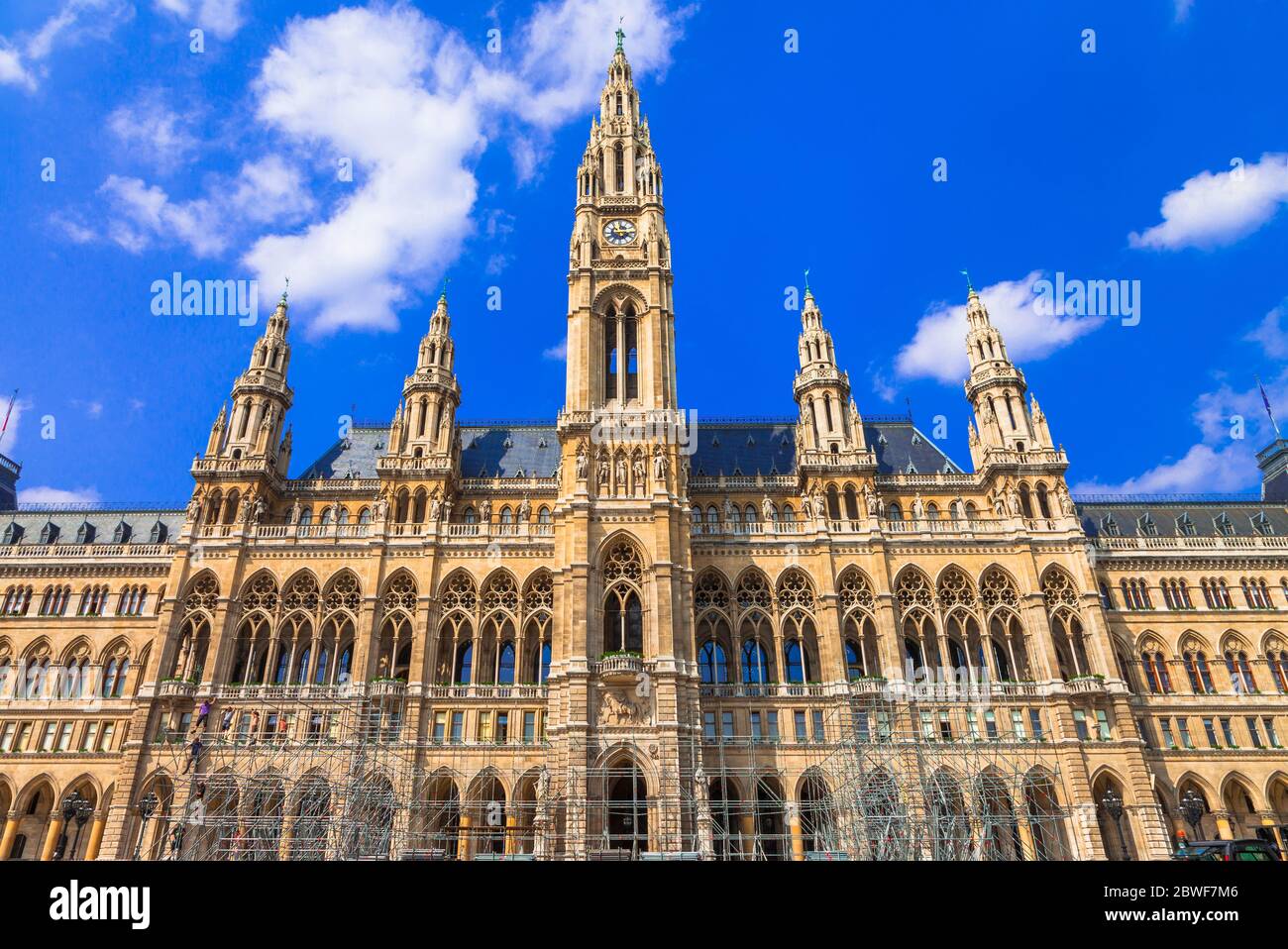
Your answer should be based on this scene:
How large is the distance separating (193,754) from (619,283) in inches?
1496

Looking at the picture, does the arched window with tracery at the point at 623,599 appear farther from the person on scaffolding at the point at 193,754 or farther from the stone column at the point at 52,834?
the stone column at the point at 52,834

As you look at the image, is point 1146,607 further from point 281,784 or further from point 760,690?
point 281,784

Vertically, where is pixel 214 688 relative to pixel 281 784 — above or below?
above

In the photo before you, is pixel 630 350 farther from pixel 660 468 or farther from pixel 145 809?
pixel 145 809

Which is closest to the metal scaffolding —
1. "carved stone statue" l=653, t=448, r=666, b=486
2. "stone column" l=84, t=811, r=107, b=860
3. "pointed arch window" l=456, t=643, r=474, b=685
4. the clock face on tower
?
"carved stone statue" l=653, t=448, r=666, b=486

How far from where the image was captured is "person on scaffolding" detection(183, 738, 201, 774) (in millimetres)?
40281

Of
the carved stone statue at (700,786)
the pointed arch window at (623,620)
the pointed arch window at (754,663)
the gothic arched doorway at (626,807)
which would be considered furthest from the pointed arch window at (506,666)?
the pointed arch window at (754,663)

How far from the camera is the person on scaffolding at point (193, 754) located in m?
40.3

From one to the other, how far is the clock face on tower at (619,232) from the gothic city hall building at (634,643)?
219 mm

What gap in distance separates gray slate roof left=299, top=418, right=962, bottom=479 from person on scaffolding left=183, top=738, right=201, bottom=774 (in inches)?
845

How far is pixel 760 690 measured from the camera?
47.0 m
